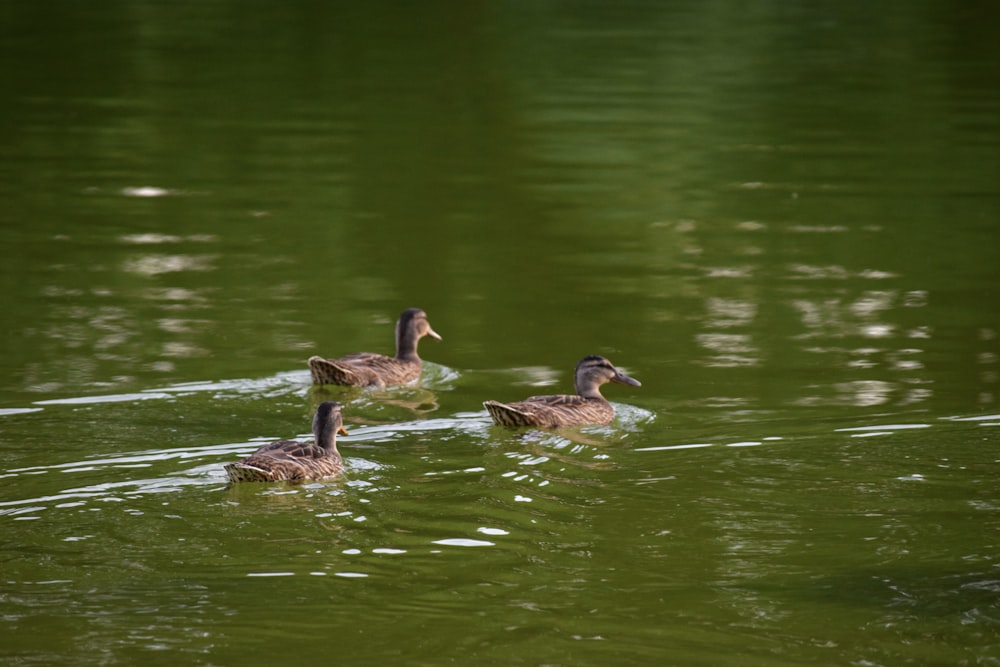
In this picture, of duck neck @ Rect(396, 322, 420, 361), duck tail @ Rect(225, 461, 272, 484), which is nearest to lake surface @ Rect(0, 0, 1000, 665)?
duck tail @ Rect(225, 461, 272, 484)

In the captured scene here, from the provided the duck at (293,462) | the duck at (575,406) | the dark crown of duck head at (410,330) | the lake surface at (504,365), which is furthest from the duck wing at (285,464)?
the dark crown of duck head at (410,330)

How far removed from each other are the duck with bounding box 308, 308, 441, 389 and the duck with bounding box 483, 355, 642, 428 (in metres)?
1.43

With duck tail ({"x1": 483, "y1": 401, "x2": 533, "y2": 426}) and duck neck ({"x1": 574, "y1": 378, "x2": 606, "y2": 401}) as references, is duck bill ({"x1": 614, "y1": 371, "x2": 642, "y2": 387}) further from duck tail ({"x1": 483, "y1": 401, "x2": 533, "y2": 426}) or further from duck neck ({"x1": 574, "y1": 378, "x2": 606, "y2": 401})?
duck tail ({"x1": 483, "y1": 401, "x2": 533, "y2": 426})

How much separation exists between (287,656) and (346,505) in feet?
6.94

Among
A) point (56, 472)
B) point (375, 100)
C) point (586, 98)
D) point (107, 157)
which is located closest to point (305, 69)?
point (375, 100)

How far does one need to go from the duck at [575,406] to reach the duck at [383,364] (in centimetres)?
143

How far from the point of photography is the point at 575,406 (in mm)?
12141

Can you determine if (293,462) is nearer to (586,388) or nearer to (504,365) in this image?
(586,388)

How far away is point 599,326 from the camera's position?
50.8 feet

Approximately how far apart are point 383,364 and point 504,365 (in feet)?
3.65

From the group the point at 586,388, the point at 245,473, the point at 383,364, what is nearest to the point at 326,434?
the point at 245,473

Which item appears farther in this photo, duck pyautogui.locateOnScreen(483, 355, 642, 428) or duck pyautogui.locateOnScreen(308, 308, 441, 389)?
duck pyautogui.locateOnScreen(308, 308, 441, 389)

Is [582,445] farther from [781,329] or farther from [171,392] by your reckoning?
[781,329]

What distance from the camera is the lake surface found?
838 cm
